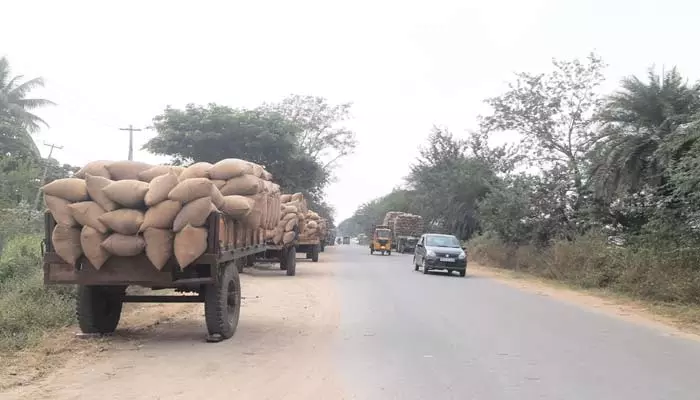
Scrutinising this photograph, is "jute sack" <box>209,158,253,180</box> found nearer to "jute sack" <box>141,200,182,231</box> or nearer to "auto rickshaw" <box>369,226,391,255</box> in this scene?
"jute sack" <box>141,200,182,231</box>

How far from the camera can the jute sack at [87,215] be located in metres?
8.46

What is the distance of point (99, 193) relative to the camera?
28.2ft

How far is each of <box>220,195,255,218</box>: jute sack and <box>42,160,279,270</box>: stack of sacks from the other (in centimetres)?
75

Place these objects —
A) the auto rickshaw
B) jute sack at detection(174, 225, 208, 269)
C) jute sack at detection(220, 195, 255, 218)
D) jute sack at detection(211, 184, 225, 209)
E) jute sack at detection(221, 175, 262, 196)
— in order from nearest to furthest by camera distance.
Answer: jute sack at detection(174, 225, 208, 269) < jute sack at detection(211, 184, 225, 209) < jute sack at detection(220, 195, 255, 218) < jute sack at detection(221, 175, 262, 196) < the auto rickshaw

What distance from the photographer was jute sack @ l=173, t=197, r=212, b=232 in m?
8.41

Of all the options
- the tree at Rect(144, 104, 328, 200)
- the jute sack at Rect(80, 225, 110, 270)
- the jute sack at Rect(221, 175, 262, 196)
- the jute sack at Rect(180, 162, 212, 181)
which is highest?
the tree at Rect(144, 104, 328, 200)

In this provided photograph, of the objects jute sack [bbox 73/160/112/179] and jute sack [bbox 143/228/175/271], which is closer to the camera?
jute sack [bbox 143/228/175/271]

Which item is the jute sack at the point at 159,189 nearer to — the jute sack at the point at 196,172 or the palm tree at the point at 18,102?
the jute sack at the point at 196,172

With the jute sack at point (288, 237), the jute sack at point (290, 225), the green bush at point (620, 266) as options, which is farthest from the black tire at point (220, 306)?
the jute sack at point (290, 225)

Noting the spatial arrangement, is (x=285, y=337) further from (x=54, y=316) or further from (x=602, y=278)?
(x=602, y=278)

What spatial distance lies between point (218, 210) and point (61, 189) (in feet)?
6.59

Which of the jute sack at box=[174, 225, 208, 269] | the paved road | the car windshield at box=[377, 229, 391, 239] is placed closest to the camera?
the paved road

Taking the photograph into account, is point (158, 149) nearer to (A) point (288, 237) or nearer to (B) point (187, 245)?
(A) point (288, 237)

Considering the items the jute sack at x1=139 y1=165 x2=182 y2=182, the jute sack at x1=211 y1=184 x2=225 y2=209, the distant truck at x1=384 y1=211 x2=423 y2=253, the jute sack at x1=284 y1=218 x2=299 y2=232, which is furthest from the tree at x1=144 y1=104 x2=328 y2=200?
the jute sack at x1=211 y1=184 x2=225 y2=209
